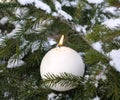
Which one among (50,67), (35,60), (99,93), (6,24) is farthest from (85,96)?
(6,24)

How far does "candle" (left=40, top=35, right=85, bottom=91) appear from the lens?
3.13 feet

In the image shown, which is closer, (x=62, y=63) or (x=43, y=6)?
(x=62, y=63)

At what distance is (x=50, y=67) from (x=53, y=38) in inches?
10.2

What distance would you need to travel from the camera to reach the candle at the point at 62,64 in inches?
37.6

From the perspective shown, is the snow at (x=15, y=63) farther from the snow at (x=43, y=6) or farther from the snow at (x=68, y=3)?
the snow at (x=68, y=3)

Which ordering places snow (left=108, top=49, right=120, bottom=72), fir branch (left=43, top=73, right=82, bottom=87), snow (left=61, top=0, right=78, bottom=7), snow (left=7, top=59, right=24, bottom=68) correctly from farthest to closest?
snow (left=61, top=0, right=78, bottom=7) → snow (left=7, top=59, right=24, bottom=68) → fir branch (left=43, top=73, right=82, bottom=87) → snow (left=108, top=49, right=120, bottom=72)

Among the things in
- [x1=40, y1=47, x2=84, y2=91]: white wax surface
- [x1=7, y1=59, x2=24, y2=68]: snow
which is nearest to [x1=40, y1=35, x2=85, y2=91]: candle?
[x1=40, y1=47, x2=84, y2=91]: white wax surface

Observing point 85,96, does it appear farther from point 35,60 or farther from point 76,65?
point 35,60

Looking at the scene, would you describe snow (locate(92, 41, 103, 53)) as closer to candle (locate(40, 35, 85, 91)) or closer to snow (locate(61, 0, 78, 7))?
candle (locate(40, 35, 85, 91))

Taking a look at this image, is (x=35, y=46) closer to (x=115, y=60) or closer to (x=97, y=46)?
(x=97, y=46)

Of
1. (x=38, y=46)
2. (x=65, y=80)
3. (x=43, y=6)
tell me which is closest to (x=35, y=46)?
(x=38, y=46)

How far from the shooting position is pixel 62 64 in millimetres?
958

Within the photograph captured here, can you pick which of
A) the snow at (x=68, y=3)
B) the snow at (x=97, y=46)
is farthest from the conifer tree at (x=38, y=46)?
the snow at (x=68, y=3)

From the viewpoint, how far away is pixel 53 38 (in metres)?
1.21
